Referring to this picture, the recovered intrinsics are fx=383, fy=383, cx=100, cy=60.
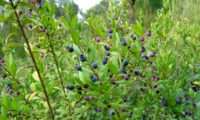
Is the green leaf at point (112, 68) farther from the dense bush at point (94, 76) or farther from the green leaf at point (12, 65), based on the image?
the green leaf at point (12, 65)

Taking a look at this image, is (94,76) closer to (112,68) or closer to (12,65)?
(112,68)

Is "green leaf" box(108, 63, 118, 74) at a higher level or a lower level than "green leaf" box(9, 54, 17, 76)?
lower

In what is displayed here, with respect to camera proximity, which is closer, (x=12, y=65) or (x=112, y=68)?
(x=112, y=68)

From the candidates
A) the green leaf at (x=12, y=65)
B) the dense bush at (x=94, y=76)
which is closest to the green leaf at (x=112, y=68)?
the dense bush at (x=94, y=76)

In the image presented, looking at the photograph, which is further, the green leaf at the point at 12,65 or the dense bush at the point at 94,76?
the green leaf at the point at 12,65

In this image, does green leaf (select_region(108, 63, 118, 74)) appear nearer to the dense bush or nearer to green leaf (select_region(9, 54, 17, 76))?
the dense bush

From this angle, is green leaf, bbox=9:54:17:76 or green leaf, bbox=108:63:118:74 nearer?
green leaf, bbox=108:63:118:74

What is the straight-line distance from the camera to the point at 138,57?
1.66 metres

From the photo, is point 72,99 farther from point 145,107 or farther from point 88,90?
point 145,107

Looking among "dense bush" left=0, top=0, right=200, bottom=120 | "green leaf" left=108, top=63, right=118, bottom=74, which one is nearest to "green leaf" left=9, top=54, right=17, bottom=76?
"dense bush" left=0, top=0, right=200, bottom=120

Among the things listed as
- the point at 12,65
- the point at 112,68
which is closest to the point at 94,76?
the point at 112,68

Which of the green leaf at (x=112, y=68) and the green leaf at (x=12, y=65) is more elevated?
the green leaf at (x=12, y=65)

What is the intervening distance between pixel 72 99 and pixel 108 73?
235mm

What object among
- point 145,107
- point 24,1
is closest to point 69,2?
point 24,1
